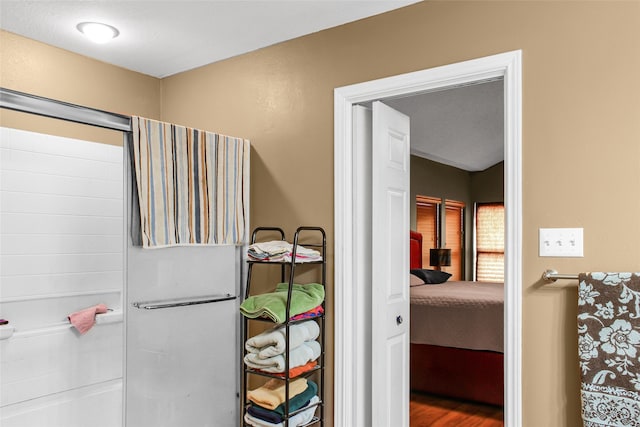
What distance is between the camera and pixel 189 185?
270 cm

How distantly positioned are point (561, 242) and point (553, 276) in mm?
135

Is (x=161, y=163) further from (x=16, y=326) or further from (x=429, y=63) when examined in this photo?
(x=429, y=63)

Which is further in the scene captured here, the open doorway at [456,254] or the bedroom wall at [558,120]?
the open doorway at [456,254]

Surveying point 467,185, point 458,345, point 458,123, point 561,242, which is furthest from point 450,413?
point 467,185

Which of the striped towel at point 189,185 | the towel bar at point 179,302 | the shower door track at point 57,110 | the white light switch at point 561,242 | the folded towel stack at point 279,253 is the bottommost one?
the towel bar at point 179,302

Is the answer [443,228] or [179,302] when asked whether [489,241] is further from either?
[179,302]

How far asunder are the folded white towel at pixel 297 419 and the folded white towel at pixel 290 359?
232mm

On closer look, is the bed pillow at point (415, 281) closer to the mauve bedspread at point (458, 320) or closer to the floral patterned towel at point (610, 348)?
the mauve bedspread at point (458, 320)

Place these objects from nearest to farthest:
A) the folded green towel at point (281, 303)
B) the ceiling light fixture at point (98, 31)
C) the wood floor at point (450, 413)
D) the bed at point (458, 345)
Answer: the folded green towel at point (281, 303)
the ceiling light fixture at point (98, 31)
the wood floor at point (450, 413)
the bed at point (458, 345)

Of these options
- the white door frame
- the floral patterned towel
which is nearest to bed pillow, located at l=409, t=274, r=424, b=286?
the white door frame

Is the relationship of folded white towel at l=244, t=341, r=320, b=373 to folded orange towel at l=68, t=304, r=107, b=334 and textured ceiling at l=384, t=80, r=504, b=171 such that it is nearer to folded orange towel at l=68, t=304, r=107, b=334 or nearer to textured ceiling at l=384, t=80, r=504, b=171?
folded orange towel at l=68, t=304, r=107, b=334

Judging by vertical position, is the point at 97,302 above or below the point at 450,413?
above

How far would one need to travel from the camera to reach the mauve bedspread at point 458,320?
3.83m

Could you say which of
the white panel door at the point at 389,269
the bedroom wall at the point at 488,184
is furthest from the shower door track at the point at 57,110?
the bedroom wall at the point at 488,184
